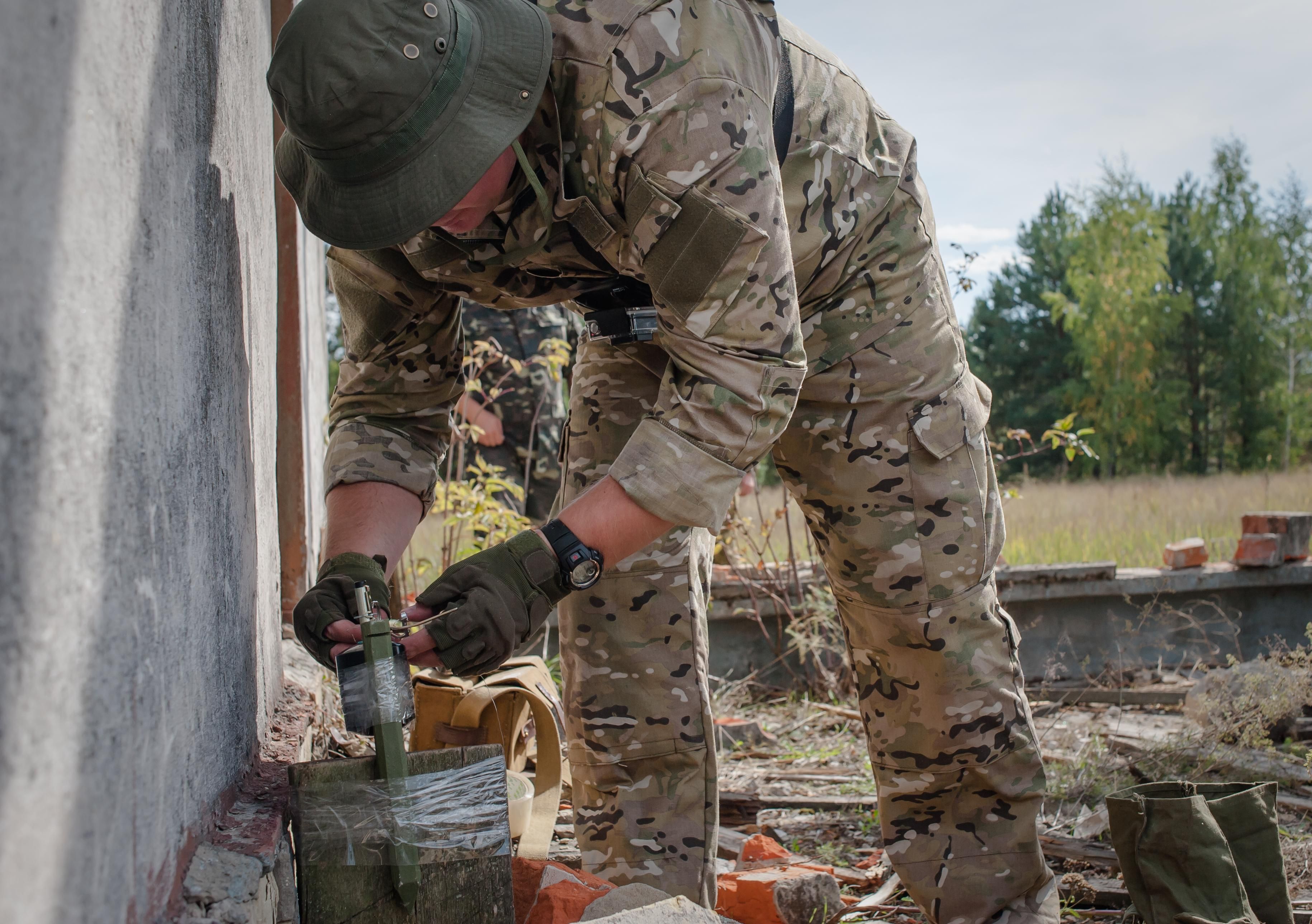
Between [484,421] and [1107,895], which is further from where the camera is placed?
[484,421]

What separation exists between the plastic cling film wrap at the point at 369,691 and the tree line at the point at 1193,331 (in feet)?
73.6

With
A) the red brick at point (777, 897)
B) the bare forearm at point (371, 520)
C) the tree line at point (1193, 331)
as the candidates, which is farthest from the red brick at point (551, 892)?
the tree line at point (1193, 331)

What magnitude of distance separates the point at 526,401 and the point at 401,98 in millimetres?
4193

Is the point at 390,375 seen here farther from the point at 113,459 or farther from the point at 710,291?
the point at 113,459

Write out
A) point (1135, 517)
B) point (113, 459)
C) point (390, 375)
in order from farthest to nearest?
point (1135, 517), point (390, 375), point (113, 459)

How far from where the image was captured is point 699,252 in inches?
65.7

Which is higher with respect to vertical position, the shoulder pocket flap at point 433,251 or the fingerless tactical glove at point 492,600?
the shoulder pocket flap at point 433,251

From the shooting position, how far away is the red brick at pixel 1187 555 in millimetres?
5348

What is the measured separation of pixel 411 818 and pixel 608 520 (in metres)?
0.56

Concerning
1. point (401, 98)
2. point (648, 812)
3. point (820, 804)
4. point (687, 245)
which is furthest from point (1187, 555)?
point (401, 98)

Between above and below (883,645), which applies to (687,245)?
above

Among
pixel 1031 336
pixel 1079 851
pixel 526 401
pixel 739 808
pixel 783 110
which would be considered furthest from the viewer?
pixel 1031 336

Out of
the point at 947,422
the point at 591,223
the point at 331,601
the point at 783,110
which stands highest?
the point at 783,110

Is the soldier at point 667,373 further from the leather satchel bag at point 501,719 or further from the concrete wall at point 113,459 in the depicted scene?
the leather satchel bag at point 501,719
